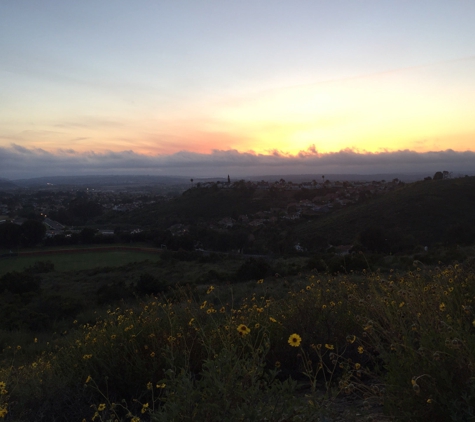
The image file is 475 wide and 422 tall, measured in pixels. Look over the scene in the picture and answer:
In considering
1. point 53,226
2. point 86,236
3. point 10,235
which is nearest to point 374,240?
point 86,236

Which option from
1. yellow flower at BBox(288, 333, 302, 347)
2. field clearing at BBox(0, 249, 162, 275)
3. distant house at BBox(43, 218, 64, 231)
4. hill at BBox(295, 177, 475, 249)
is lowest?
field clearing at BBox(0, 249, 162, 275)

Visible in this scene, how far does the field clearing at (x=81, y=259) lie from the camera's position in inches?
879

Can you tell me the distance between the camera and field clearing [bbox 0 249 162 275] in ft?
73.3

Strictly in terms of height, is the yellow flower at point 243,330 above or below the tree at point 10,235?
above

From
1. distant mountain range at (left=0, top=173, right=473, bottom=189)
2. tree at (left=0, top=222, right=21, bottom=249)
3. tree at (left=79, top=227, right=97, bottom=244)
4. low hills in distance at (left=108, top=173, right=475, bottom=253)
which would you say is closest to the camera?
low hills in distance at (left=108, top=173, right=475, bottom=253)

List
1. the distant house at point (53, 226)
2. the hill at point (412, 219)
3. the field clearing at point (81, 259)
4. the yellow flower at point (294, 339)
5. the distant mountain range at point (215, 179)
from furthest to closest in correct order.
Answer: the distant mountain range at point (215, 179) → the distant house at point (53, 226) → the hill at point (412, 219) → the field clearing at point (81, 259) → the yellow flower at point (294, 339)

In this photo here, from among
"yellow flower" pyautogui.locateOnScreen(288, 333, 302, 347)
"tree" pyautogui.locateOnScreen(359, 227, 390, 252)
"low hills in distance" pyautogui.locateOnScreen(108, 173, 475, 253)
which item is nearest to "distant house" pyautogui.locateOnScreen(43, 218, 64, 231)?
"low hills in distance" pyautogui.locateOnScreen(108, 173, 475, 253)

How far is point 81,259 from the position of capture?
24.8m

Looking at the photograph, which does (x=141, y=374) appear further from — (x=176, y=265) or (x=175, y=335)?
(x=176, y=265)

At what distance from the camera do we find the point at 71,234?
3156 cm

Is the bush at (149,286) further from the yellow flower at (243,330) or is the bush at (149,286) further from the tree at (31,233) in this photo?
the tree at (31,233)

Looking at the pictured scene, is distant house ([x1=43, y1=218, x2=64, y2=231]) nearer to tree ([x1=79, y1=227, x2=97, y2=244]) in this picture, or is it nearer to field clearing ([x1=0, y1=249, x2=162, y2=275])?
tree ([x1=79, y1=227, x2=97, y2=244])

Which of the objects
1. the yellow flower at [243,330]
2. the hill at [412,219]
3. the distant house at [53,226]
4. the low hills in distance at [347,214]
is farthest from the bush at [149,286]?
the distant house at [53,226]

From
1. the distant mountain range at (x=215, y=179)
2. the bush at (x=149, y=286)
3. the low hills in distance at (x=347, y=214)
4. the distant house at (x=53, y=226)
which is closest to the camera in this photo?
the bush at (x=149, y=286)
